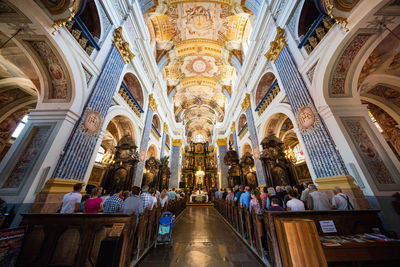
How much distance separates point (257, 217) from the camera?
7.63 feet

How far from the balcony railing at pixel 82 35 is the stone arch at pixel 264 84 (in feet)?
23.5

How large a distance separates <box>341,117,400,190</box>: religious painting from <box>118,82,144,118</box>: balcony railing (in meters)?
7.71

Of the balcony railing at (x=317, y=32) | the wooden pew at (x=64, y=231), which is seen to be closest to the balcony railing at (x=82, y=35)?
the wooden pew at (x=64, y=231)

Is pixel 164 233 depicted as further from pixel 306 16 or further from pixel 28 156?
pixel 306 16

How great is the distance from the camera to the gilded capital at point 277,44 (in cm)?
536

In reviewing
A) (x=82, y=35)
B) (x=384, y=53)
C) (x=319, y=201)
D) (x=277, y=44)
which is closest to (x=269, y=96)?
(x=277, y=44)

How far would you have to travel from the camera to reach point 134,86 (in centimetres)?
745

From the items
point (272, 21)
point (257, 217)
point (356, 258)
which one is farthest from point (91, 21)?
point (356, 258)

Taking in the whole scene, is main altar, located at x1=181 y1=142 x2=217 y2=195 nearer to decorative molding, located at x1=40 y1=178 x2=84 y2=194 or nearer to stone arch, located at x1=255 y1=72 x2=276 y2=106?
stone arch, located at x1=255 y1=72 x2=276 y2=106

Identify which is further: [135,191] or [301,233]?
[135,191]

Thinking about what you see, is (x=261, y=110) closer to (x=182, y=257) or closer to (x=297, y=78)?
(x=297, y=78)

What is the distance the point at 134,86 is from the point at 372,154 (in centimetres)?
921

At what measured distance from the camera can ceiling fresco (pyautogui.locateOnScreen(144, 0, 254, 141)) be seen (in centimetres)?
827

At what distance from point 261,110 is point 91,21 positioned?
7.90 meters
